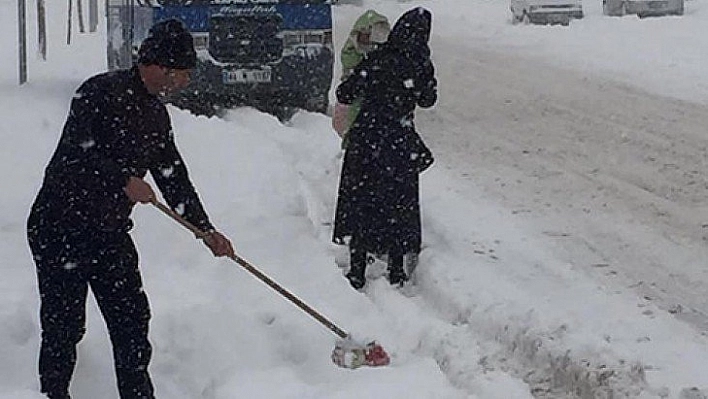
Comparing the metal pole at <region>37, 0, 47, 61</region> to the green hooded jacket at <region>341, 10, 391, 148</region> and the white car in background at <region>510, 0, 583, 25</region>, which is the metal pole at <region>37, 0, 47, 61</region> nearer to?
the green hooded jacket at <region>341, 10, 391, 148</region>

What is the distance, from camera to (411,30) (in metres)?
7.19

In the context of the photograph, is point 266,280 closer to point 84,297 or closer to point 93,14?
point 84,297

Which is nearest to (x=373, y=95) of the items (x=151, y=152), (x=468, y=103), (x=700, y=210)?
(x=151, y=152)

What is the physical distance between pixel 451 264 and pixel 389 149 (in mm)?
942

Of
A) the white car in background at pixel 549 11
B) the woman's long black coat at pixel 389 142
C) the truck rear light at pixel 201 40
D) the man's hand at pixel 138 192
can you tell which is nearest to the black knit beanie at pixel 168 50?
the man's hand at pixel 138 192

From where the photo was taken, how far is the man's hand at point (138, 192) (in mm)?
4777

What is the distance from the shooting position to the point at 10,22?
2686cm

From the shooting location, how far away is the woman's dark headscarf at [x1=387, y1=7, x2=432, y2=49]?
7180 millimetres

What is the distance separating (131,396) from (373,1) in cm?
4043

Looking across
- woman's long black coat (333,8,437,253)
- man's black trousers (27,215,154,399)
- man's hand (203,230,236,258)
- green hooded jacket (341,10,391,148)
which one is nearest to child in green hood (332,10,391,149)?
green hooded jacket (341,10,391,148)

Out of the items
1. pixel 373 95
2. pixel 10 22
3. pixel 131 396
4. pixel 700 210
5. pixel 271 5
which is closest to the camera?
pixel 131 396

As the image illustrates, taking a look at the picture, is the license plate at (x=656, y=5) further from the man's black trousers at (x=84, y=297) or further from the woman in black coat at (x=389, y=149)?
the man's black trousers at (x=84, y=297)

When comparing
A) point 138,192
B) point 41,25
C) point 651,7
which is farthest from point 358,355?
point 651,7

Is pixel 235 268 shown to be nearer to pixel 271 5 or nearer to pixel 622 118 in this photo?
pixel 271 5
